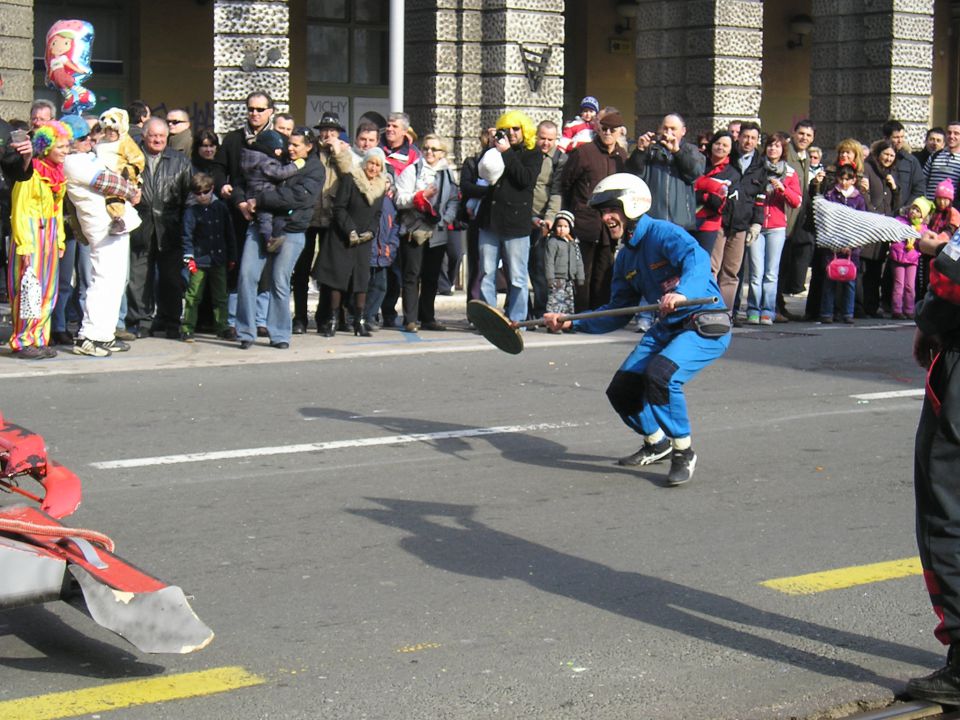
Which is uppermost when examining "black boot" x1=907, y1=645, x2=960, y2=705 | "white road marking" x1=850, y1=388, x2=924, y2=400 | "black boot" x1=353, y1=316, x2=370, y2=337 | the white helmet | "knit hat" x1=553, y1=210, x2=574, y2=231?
the white helmet

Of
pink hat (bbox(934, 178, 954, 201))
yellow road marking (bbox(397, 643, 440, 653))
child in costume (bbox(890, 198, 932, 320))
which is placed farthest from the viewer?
child in costume (bbox(890, 198, 932, 320))

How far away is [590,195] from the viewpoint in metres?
14.5

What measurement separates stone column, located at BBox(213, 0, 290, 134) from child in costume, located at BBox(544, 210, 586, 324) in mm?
4208

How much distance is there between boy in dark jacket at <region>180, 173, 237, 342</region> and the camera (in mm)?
12922

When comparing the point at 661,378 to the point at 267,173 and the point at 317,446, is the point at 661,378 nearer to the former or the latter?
the point at 317,446

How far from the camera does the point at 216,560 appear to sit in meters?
6.50

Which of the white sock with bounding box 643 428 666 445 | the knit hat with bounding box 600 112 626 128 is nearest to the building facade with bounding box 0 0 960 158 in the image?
the knit hat with bounding box 600 112 626 128

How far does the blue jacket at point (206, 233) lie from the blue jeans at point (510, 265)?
248 centimetres

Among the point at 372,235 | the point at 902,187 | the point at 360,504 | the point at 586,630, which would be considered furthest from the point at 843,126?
the point at 586,630

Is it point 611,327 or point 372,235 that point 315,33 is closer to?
point 372,235

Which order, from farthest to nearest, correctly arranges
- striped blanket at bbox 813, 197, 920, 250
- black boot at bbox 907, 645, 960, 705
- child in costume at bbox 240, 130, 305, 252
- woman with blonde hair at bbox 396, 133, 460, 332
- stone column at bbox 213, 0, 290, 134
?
stone column at bbox 213, 0, 290, 134 → striped blanket at bbox 813, 197, 920, 250 → woman with blonde hair at bbox 396, 133, 460, 332 → child in costume at bbox 240, 130, 305, 252 → black boot at bbox 907, 645, 960, 705

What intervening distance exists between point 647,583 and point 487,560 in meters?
0.69

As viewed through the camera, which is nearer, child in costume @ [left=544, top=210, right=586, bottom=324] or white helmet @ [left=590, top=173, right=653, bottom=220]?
white helmet @ [left=590, top=173, right=653, bottom=220]

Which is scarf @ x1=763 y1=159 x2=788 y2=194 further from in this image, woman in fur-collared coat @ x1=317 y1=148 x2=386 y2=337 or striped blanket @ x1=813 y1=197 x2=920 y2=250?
woman in fur-collared coat @ x1=317 y1=148 x2=386 y2=337
